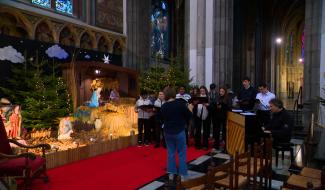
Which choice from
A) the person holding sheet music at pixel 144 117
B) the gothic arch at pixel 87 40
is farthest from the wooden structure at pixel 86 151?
the gothic arch at pixel 87 40

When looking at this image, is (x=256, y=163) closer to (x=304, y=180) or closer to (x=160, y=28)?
(x=304, y=180)

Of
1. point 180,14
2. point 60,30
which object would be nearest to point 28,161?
point 60,30

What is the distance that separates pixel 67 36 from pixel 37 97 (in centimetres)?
466

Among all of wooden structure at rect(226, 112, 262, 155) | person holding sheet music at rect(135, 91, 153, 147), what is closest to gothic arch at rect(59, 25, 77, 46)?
person holding sheet music at rect(135, 91, 153, 147)

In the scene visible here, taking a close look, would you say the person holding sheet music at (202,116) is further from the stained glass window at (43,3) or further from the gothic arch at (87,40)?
the stained glass window at (43,3)

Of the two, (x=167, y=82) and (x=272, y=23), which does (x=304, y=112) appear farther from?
(x=272, y=23)

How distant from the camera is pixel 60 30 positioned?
37.1 ft

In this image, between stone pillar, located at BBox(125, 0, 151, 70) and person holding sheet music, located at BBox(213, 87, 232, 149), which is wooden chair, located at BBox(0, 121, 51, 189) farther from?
stone pillar, located at BBox(125, 0, 151, 70)

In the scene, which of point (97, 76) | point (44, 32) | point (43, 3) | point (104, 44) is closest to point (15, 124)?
point (44, 32)

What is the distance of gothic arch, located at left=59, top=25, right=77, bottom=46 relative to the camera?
1155 cm

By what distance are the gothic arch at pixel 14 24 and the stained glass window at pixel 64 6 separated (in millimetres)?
2386

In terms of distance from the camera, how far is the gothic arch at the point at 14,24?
9.55 metres

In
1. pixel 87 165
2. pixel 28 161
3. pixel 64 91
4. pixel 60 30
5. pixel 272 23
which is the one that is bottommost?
pixel 87 165

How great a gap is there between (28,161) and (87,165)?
1733mm
